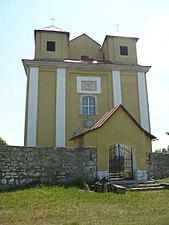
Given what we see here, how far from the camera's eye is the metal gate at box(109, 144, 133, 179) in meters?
14.3

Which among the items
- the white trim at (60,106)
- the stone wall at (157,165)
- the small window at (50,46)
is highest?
the small window at (50,46)

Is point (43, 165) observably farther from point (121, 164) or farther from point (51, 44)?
point (51, 44)

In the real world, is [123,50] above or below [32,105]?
above

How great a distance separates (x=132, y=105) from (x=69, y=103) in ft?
15.4

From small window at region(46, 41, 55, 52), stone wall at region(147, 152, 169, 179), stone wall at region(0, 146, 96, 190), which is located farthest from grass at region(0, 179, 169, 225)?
small window at region(46, 41, 55, 52)

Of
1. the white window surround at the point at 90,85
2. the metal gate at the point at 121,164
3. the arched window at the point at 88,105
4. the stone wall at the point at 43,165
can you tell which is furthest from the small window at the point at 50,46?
the stone wall at the point at 43,165

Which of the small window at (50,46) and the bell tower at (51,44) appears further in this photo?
the small window at (50,46)

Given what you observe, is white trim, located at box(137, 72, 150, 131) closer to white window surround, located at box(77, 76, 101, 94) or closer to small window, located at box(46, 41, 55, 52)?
white window surround, located at box(77, 76, 101, 94)

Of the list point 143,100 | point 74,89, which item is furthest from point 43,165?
point 143,100

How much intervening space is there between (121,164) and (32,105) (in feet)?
23.9

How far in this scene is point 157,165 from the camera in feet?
48.0

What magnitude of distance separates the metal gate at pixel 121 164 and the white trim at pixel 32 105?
17.3 feet

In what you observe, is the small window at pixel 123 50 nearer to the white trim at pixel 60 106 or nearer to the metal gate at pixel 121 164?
the white trim at pixel 60 106

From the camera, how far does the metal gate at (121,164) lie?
14.3 metres
